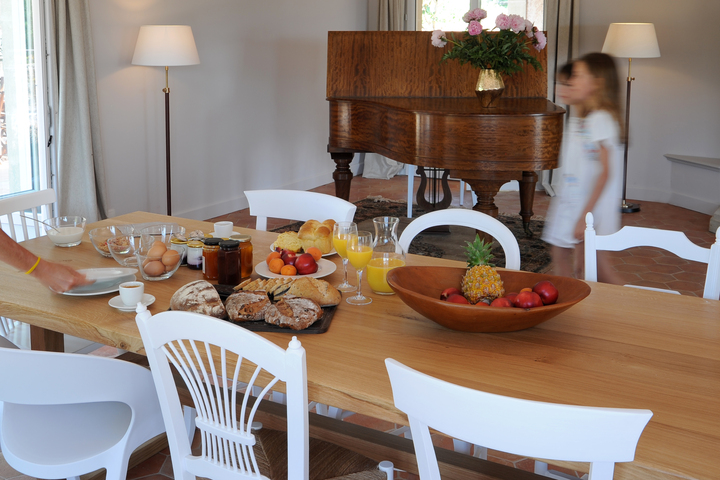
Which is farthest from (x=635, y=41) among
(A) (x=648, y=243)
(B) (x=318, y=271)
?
(B) (x=318, y=271)

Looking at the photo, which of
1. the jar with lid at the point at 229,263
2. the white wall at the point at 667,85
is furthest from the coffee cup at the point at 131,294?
the white wall at the point at 667,85

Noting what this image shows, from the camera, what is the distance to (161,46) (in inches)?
174

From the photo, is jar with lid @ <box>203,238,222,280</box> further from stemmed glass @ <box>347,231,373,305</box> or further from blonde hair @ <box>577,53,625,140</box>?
blonde hair @ <box>577,53,625,140</box>

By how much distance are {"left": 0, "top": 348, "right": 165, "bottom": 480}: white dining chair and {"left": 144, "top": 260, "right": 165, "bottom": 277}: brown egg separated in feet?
1.17

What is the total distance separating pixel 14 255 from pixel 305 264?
73cm

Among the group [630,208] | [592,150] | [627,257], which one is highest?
[592,150]

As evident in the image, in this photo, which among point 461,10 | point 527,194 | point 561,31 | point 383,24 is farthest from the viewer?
point 383,24

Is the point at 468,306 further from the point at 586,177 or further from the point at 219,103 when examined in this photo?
the point at 219,103

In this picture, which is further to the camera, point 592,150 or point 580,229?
point 580,229

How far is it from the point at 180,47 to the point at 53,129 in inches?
38.0

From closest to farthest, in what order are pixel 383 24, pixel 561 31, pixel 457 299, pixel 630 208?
A: pixel 457 299
pixel 630 208
pixel 561 31
pixel 383 24

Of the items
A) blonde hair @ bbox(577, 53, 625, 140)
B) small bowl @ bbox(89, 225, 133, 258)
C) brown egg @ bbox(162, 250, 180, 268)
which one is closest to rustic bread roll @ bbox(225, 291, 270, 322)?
brown egg @ bbox(162, 250, 180, 268)

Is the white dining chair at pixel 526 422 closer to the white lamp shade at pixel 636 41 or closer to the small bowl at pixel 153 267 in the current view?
the small bowl at pixel 153 267

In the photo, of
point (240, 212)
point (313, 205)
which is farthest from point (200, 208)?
point (313, 205)
